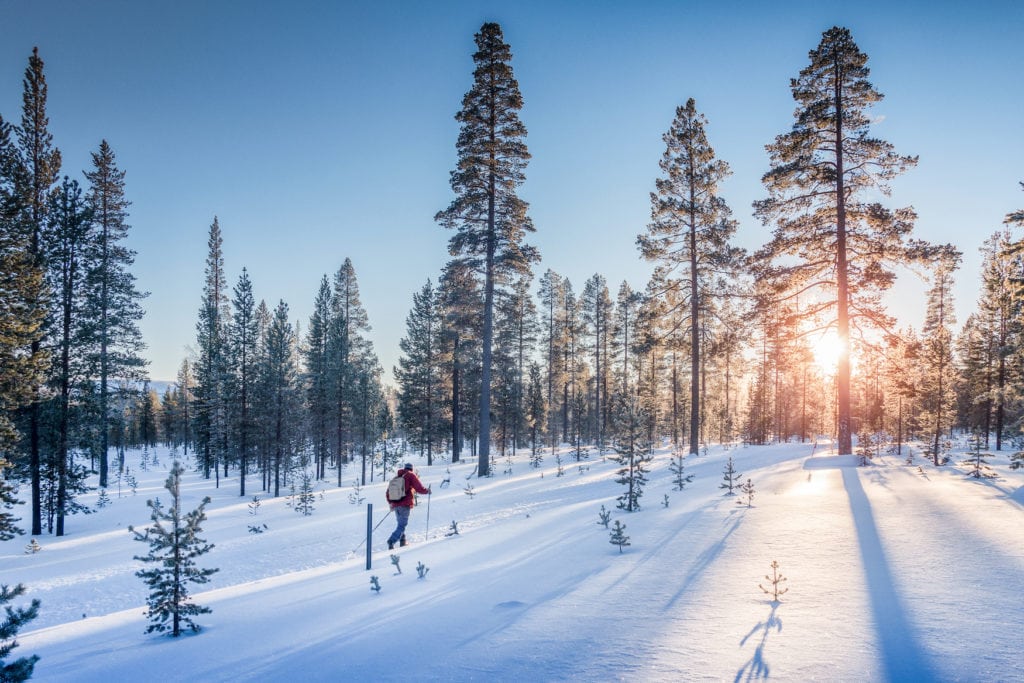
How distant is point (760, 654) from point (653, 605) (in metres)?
1.34

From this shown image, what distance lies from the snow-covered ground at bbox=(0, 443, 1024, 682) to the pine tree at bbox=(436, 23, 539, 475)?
12.7 m

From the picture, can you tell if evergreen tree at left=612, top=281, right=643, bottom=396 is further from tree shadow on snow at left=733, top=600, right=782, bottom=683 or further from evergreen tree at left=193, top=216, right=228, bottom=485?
tree shadow on snow at left=733, top=600, right=782, bottom=683

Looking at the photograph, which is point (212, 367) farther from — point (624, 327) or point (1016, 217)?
point (1016, 217)

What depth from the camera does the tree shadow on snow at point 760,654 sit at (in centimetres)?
335

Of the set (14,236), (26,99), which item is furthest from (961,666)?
(26,99)

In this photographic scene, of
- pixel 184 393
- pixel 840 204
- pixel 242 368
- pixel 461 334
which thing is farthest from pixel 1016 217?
pixel 184 393

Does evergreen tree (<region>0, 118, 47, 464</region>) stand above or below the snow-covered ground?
above

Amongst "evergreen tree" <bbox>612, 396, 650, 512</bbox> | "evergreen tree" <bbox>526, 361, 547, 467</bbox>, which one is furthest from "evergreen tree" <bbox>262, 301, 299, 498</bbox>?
"evergreen tree" <bbox>612, 396, 650, 512</bbox>

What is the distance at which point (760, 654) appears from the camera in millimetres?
3648

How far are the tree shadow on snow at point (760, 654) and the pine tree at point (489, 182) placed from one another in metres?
16.8

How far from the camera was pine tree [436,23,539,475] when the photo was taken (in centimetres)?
2075

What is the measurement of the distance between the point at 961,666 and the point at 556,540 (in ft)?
19.0

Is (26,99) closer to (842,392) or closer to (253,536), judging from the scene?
(253,536)

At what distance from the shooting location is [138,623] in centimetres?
612
